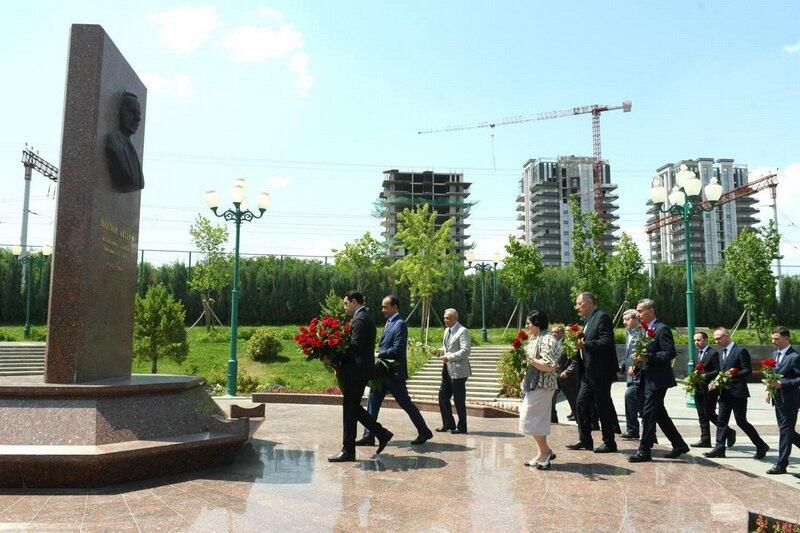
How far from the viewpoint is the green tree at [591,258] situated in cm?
2784

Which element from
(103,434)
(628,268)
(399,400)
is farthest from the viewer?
(628,268)

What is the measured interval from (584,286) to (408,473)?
23669 millimetres

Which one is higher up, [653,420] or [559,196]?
[559,196]

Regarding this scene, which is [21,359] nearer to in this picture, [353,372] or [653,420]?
[353,372]

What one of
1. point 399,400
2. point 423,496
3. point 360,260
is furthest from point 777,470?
point 360,260

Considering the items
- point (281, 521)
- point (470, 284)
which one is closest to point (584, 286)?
point (470, 284)

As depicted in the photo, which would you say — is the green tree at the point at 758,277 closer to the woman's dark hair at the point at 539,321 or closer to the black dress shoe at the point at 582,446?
the black dress shoe at the point at 582,446

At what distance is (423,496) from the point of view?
518 centimetres

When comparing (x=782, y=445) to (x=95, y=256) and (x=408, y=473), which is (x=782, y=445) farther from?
(x=95, y=256)

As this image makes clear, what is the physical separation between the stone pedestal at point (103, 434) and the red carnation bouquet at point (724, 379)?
Answer: 234 inches

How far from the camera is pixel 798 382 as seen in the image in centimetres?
656

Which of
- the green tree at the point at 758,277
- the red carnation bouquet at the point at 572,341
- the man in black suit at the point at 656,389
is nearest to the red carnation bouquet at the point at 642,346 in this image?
the man in black suit at the point at 656,389

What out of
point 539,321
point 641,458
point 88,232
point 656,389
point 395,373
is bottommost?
point 641,458

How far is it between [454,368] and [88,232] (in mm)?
5151
